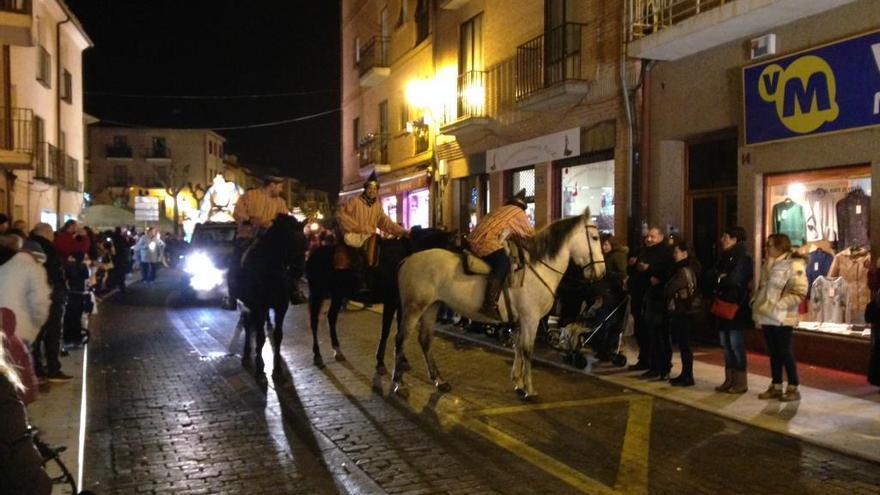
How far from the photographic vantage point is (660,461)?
6.32m

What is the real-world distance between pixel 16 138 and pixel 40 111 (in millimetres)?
3987

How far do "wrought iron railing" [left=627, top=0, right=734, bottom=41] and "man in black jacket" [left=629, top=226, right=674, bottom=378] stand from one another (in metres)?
4.08

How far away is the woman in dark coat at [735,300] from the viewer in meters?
8.76

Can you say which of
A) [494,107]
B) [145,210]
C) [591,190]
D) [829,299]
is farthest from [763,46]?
[145,210]

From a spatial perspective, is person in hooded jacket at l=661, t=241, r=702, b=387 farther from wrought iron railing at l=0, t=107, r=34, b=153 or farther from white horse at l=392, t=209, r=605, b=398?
wrought iron railing at l=0, t=107, r=34, b=153

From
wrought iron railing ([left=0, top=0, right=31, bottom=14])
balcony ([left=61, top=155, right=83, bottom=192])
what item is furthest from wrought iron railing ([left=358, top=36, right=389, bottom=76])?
balcony ([left=61, top=155, right=83, bottom=192])

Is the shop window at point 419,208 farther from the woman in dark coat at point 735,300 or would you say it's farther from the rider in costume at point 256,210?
the woman in dark coat at point 735,300

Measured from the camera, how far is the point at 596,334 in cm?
1037

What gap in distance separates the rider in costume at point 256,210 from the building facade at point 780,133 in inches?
256

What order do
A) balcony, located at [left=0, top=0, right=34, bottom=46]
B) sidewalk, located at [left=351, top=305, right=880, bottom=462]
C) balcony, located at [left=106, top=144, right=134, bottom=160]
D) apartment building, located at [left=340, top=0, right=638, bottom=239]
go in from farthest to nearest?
balcony, located at [left=106, top=144, right=134, bottom=160] < balcony, located at [left=0, top=0, right=34, bottom=46] < apartment building, located at [left=340, top=0, right=638, bottom=239] < sidewalk, located at [left=351, top=305, right=880, bottom=462]

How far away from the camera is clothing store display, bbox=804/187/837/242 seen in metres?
10.5

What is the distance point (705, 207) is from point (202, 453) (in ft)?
31.5

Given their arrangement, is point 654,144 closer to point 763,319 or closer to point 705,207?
point 705,207

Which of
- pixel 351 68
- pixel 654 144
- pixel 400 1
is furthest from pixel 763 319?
pixel 351 68
